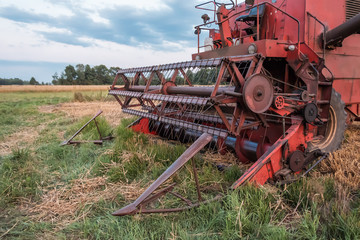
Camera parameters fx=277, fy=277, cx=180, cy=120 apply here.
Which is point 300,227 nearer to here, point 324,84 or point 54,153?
point 324,84

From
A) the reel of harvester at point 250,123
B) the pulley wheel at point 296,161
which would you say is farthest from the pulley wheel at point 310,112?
the pulley wheel at point 296,161

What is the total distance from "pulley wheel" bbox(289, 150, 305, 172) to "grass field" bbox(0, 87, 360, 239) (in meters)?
0.20

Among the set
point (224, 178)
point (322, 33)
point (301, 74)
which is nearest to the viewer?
point (224, 178)

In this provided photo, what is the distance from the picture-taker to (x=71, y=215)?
108 inches

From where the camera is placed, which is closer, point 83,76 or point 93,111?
point 93,111

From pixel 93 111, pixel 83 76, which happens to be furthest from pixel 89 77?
pixel 93 111

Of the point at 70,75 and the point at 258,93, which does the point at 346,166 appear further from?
the point at 70,75

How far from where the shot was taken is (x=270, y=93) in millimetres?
3227

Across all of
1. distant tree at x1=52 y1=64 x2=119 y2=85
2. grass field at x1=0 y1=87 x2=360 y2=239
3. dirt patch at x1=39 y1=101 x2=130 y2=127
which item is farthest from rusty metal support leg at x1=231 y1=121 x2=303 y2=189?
distant tree at x1=52 y1=64 x2=119 y2=85

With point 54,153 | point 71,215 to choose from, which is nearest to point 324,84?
point 71,215

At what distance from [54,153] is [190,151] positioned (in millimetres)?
3367

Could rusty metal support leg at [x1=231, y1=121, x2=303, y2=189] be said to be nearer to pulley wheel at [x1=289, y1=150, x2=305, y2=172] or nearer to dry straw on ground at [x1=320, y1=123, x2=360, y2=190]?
pulley wheel at [x1=289, y1=150, x2=305, y2=172]

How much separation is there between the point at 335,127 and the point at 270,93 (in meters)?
1.89

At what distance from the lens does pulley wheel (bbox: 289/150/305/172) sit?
10.5 ft
